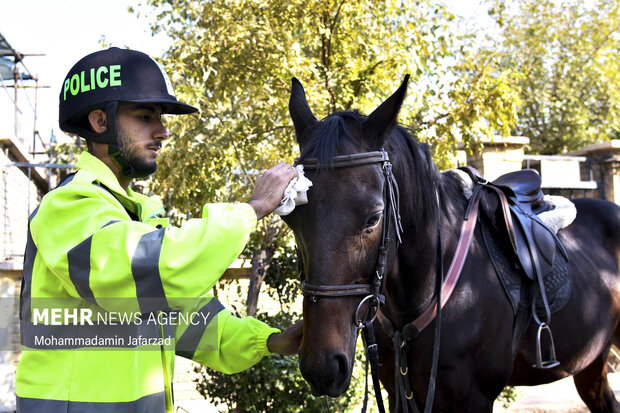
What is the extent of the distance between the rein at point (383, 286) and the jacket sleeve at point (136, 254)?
553 millimetres

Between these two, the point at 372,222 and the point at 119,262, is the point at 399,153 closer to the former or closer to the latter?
the point at 372,222

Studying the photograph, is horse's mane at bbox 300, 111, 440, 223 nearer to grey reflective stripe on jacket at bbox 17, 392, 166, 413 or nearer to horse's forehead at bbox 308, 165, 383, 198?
horse's forehead at bbox 308, 165, 383, 198

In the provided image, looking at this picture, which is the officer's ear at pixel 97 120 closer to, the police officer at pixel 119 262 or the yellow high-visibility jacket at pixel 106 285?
the police officer at pixel 119 262

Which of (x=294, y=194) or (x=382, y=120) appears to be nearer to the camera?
(x=294, y=194)

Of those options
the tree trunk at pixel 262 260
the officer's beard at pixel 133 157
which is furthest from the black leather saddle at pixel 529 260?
the tree trunk at pixel 262 260

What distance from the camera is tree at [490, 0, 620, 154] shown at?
14.4 metres

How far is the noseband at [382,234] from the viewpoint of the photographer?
1973 millimetres

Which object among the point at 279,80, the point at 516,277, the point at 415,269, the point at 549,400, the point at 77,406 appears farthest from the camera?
the point at 549,400

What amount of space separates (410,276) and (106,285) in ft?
4.69

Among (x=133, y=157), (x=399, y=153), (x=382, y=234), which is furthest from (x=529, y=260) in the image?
(x=133, y=157)

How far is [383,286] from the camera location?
222 centimetres

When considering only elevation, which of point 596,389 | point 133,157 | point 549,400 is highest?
point 133,157

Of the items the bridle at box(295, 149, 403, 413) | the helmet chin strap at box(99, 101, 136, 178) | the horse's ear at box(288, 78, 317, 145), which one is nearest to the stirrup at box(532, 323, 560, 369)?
the bridle at box(295, 149, 403, 413)

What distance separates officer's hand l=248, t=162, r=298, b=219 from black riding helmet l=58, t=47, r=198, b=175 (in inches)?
18.7
